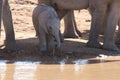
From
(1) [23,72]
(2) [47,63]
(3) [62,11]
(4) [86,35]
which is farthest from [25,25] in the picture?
(1) [23,72]

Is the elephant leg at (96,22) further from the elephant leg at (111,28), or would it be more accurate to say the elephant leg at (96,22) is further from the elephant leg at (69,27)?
the elephant leg at (69,27)

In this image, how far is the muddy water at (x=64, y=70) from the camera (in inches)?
349

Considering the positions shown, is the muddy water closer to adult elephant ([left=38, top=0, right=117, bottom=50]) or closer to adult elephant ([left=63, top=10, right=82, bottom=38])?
adult elephant ([left=38, top=0, right=117, bottom=50])

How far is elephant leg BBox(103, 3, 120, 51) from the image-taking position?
12.0m

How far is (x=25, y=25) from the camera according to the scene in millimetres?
15953

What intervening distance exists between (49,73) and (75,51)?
2.42 metres

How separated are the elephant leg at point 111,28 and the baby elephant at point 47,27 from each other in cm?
137

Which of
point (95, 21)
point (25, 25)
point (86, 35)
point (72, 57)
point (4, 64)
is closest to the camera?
point (4, 64)

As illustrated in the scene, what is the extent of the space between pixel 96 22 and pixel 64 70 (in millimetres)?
2800

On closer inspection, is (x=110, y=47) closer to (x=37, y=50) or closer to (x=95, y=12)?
(x=95, y=12)

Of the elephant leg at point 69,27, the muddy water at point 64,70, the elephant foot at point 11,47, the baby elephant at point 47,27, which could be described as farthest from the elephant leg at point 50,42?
the elephant leg at point 69,27

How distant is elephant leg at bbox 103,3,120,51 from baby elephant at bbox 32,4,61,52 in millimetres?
1368

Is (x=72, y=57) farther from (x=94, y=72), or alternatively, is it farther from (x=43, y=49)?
(x=94, y=72)

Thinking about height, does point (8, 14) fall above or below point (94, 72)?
above
